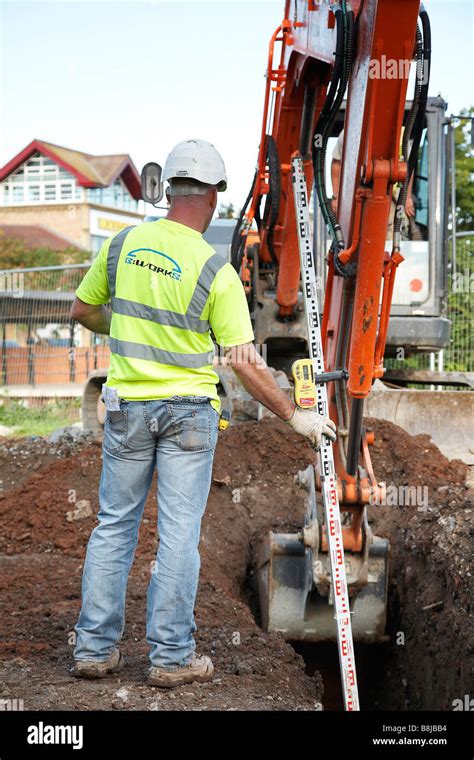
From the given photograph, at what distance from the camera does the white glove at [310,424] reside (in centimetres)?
359

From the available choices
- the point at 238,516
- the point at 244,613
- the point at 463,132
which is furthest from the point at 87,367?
the point at 244,613

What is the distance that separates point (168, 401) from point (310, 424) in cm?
61

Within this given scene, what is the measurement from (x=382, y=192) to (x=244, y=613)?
2.38m

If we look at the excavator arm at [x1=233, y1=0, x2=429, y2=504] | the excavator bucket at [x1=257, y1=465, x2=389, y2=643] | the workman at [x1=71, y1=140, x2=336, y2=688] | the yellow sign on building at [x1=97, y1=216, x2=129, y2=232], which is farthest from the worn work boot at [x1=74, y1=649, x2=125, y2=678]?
the yellow sign on building at [x1=97, y1=216, x2=129, y2=232]

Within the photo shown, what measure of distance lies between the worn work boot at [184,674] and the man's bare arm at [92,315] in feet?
4.82

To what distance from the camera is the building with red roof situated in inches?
1521

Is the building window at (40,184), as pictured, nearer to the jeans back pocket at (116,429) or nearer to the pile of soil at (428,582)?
the pile of soil at (428,582)

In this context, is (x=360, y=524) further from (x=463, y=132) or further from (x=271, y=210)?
(x=463, y=132)

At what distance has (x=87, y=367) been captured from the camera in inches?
686

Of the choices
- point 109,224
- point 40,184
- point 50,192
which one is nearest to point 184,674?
point 109,224

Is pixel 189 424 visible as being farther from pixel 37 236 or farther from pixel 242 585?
pixel 37 236

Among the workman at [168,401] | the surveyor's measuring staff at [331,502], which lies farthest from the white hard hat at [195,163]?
the surveyor's measuring staff at [331,502]

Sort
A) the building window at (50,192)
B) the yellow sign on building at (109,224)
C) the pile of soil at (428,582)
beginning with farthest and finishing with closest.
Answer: the building window at (50,192) → the yellow sign on building at (109,224) → the pile of soil at (428,582)

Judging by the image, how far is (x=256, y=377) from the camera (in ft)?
11.3
